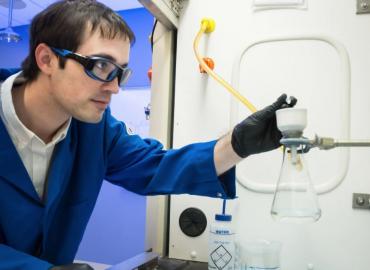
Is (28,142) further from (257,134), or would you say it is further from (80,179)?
(257,134)

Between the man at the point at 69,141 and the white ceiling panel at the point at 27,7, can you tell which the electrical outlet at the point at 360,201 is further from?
the white ceiling panel at the point at 27,7

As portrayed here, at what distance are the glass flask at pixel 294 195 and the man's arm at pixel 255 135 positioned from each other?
15 centimetres

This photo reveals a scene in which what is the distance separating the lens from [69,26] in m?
0.95

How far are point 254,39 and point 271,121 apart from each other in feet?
1.34

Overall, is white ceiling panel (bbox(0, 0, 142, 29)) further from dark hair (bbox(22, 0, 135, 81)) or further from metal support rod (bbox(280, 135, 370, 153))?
metal support rod (bbox(280, 135, 370, 153))

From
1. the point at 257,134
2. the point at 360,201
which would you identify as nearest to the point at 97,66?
the point at 257,134

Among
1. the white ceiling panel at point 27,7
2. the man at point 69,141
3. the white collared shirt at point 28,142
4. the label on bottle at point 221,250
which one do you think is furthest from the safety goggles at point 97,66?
the white ceiling panel at point 27,7

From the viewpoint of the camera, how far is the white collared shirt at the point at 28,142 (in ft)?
Answer: 2.97

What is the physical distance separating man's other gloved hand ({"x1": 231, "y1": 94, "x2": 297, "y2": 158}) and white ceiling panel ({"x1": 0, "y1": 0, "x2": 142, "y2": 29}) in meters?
2.10

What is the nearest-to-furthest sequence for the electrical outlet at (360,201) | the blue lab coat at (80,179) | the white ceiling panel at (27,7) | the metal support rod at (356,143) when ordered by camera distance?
the metal support rod at (356,143), the blue lab coat at (80,179), the electrical outlet at (360,201), the white ceiling panel at (27,7)

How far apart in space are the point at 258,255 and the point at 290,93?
1.76 feet

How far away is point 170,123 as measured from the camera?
1325 millimetres

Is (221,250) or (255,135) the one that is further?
(221,250)

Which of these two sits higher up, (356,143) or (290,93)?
(290,93)
